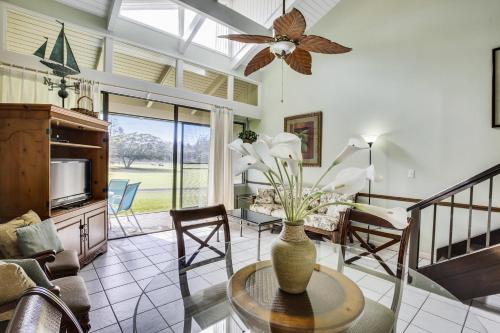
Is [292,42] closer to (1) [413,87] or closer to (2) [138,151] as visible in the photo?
(1) [413,87]

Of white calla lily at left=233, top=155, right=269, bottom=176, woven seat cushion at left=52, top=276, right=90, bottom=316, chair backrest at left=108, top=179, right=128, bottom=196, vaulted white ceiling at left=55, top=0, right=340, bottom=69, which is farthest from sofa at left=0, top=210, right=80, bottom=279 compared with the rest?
vaulted white ceiling at left=55, top=0, right=340, bottom=69

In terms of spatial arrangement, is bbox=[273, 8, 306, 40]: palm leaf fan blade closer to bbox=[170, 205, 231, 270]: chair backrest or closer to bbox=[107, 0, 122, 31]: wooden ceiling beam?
bbox=[170, 205, 231, 270]: chair backrest

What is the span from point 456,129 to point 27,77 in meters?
5.48

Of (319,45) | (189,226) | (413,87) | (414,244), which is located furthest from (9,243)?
(413,87)

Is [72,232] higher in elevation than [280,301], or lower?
lower

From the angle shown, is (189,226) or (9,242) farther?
(189,226)

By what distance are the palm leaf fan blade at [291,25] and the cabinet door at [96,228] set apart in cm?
281

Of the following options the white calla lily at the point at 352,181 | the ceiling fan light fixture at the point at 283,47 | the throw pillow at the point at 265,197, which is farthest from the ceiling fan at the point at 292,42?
the throw pillow at the point at 265,197

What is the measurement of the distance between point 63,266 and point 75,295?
0.57 metres

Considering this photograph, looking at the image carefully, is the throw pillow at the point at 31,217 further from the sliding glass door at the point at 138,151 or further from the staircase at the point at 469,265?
the staircase at the point at 469,265

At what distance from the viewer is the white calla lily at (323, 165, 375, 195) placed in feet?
3.03

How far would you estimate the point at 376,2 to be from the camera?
384 cm

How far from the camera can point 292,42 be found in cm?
173

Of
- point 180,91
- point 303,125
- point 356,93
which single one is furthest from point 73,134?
point 356,93
